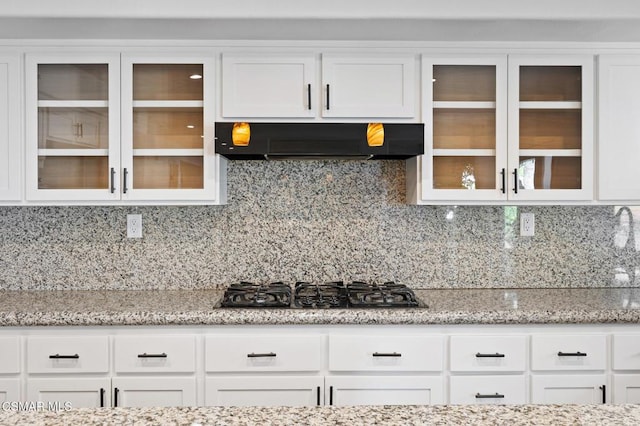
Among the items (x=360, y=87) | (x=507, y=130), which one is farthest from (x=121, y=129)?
(x=507, y=130)

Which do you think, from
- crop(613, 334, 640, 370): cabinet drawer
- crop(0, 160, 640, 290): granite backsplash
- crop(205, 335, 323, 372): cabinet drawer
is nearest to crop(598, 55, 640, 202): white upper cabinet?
crop(0, 160, 640, 290): granite backsplash

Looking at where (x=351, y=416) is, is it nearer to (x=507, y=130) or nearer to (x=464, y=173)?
(x=464, y=173)

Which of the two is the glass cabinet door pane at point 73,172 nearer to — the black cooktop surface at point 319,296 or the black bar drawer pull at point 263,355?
the black cooktop surface at point 319,296

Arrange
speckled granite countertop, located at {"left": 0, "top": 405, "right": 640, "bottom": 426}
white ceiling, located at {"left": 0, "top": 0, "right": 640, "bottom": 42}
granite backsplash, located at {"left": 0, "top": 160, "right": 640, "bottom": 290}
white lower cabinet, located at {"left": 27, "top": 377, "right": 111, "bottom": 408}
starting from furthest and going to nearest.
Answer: granite backsplash, located at {"left": 0, "top": 160, "right": 640, "bottom": 290}
white ceiling, located at {"left": 0, "top": 0, "right": 640, "bottom": 42}
white lower cabinet, located at {"left": 27, "top": 377, "right": 111, "bottom": 408}
speckled granite countertop, located at {"left": 0, "top": 405, "right": 640, "bottom": 426}

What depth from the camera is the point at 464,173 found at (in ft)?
7.93

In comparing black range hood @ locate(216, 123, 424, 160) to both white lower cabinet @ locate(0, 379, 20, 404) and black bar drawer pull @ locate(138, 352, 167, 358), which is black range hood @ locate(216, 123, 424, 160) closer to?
black bar drawer pull @ locate(138, 352, 167, 358)

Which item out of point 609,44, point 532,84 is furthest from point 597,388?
point 609,44

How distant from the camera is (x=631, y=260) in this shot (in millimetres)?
2732

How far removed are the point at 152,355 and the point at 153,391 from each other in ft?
0.48

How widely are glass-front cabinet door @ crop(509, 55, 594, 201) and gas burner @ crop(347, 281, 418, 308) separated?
71 centimetres

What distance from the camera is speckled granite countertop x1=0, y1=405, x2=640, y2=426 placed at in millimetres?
873
